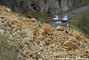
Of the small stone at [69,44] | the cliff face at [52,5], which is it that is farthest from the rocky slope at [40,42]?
the cliff face at [52,5]

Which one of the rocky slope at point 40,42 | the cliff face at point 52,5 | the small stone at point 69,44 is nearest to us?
the rocky slope at point 40,42

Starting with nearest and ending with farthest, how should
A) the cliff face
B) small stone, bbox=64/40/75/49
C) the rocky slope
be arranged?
the rocky slope
small stone, bbox=64/40/75/49
the cliff face

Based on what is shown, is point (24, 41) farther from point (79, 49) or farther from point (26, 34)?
point (79, 49)

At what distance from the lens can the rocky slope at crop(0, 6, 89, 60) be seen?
6496mm

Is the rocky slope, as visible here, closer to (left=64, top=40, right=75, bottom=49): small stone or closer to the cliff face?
(left=64, top=40, right=75, bottom=49): small stone

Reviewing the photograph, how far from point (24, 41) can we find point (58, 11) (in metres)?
45.9

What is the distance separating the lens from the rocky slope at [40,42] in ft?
21.3

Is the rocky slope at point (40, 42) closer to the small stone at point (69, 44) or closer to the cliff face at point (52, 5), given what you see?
the small stone at point (69, 44)

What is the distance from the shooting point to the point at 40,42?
7.27m

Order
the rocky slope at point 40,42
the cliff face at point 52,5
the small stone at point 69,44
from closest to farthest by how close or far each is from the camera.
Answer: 1. the rocky slope at point 40,42
2. the small stone at point 69,44
3. the cliff face at point 52,5

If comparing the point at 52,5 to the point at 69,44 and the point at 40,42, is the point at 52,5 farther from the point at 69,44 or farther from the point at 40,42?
the point at 40,42

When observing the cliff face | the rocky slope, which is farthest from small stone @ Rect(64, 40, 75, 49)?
the cliff face

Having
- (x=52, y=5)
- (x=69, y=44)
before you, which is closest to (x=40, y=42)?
(x=69, y=44)

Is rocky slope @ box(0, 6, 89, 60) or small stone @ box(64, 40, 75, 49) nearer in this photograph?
rocky slope @ box(0, 6, 89, 60)
